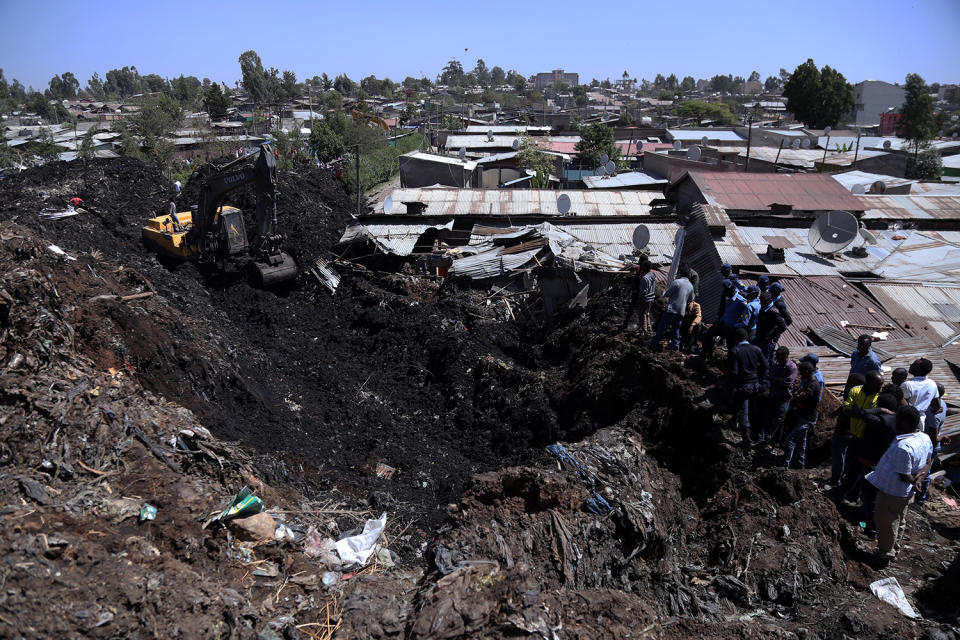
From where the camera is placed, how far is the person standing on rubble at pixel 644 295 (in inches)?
409

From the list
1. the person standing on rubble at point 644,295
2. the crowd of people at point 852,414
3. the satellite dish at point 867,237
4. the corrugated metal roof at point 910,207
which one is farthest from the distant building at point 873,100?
the crowd of people at point 852,414

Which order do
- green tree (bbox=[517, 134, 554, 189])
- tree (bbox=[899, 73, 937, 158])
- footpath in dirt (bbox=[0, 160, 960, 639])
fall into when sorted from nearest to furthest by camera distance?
footpath in dirt (bbox=[0, 160, 960, 639])
green tree (bbox=[517, 134, 554, 189])
tree (bbox=[899, 73, 937, 158])

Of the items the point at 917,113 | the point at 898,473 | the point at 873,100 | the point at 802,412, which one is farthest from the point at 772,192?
the point at 873,100

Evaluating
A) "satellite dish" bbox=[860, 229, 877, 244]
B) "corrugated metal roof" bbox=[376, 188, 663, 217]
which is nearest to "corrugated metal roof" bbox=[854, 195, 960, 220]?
"satellite dish" bbox=[860, 229, 877, 244]

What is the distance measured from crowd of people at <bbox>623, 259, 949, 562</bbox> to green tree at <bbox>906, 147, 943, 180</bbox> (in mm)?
37002

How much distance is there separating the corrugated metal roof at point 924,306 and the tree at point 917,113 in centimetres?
5354

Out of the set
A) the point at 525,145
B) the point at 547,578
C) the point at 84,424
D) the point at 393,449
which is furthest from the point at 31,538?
the point at 525,145

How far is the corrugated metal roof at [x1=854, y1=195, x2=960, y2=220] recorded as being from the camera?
19.7 m

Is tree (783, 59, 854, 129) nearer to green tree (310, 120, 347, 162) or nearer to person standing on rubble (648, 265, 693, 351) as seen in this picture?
green tree (310, 120, 347, 162)

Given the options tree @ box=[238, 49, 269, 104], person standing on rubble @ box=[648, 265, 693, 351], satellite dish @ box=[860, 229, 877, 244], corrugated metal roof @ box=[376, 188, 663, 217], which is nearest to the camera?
person standing on rubble @ box=[648, 265, 693, 351]

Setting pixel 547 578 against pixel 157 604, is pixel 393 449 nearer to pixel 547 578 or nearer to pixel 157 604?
pixel 547 578

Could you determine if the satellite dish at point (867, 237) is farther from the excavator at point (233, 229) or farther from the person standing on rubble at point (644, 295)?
the excavator at point (233, 229)

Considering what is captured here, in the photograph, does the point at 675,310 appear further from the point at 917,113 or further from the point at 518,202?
the point at 917,113

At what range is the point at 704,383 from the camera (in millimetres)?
8992
